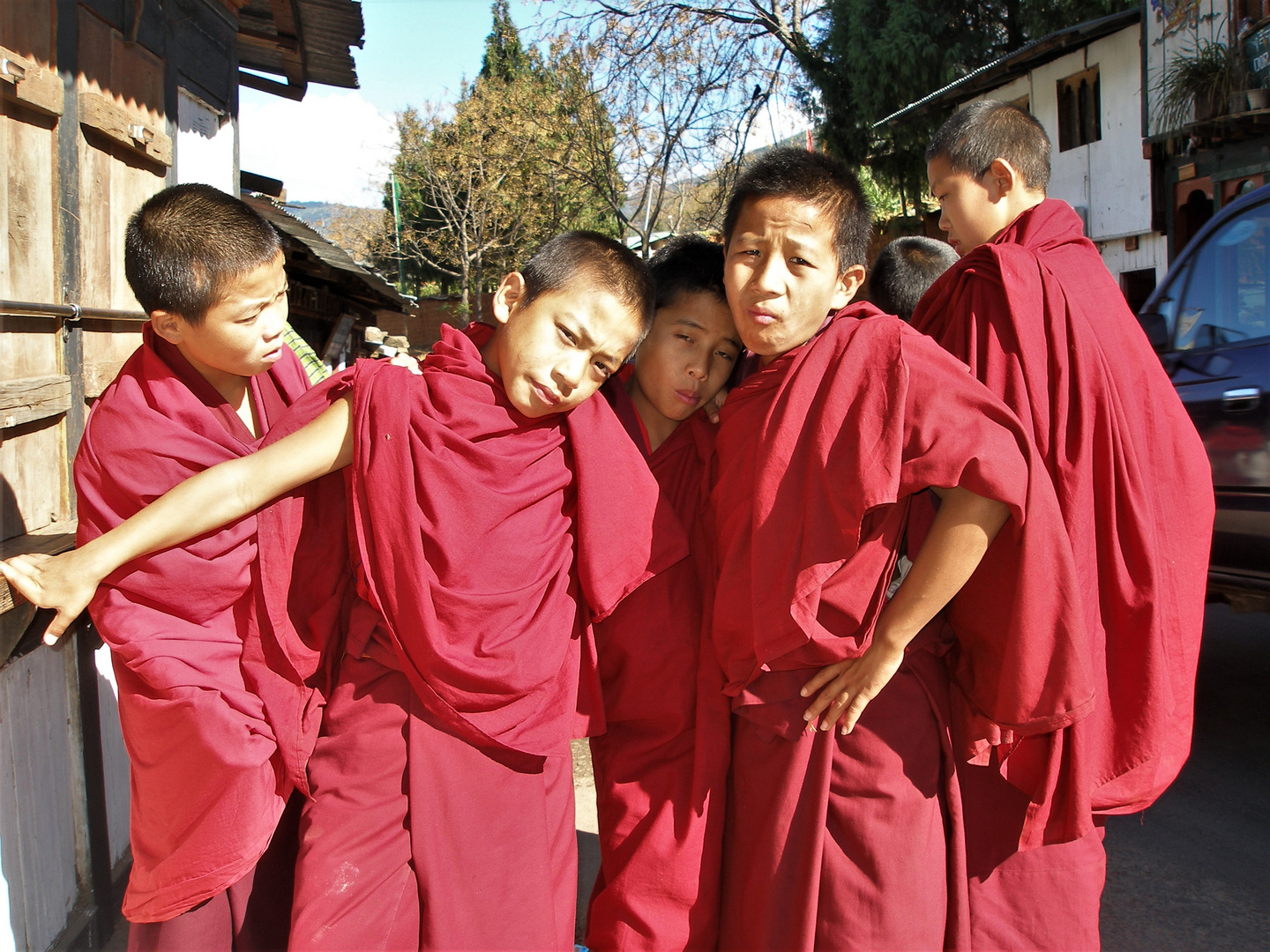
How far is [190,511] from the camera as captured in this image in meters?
1.48

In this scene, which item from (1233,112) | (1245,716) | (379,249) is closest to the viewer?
(1245,716)

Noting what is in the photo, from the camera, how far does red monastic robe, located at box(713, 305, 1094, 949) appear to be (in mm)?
1511

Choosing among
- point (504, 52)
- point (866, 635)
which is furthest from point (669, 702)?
point (504, 52)

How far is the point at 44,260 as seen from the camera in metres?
2.39

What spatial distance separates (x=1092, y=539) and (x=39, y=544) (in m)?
2.31

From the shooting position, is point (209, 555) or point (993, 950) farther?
point (993, 950)

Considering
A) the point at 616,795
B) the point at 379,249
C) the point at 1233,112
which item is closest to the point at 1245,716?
the point at 616,795

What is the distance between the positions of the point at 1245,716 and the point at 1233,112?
8204 mm

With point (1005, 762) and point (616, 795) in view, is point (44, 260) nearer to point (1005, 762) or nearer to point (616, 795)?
point (616, 795)

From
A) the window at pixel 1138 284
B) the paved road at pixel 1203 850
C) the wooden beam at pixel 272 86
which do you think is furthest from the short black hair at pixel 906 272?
the window at pixel 1138 284

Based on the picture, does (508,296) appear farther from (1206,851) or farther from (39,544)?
(1206,851)

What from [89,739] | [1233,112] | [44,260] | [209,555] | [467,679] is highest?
[1233,112]

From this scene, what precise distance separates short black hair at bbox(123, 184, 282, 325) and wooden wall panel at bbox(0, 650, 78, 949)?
1.01m

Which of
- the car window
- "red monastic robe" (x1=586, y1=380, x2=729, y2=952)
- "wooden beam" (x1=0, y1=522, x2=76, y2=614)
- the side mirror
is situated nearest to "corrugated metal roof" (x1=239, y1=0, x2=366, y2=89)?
"wooden beam" (x1=0, y1=522, x2=76, y2=614)
